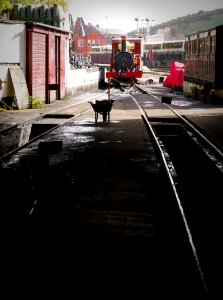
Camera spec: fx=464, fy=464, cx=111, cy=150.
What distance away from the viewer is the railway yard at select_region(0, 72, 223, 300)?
4.22 metres

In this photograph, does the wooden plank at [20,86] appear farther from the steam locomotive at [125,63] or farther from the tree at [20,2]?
the steam locomotive at [125,63]

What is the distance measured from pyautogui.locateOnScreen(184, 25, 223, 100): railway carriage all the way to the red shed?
289 inches

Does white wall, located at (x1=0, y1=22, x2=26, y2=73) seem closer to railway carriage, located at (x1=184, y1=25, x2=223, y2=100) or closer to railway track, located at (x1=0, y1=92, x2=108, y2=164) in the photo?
railway track, located at (x1=0, y1=92, x2=108, y2=164)

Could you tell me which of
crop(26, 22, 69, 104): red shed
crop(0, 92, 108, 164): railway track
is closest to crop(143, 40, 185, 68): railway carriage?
crop(26, 22, 69, 104): red shed

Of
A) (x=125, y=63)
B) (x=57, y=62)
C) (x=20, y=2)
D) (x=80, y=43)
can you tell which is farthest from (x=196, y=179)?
(x=80, y=43)

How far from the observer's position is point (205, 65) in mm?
23984

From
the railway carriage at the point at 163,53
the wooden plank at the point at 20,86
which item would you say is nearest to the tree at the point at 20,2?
the wooden plank at the point at 20,86

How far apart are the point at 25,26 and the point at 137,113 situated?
20.1 ft

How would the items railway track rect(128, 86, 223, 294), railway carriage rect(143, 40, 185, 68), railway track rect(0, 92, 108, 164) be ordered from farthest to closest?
railway carriage rect(143, 40, 185, 68) < railway track rect(0, 92, 108, 164) < railway track rect(128, 86, 223, 294)

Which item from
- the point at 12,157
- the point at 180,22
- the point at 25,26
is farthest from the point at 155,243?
the point at 180,22

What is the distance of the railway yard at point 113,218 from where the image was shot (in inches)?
166

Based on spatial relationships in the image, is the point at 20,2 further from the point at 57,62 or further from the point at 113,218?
the point at 113,218

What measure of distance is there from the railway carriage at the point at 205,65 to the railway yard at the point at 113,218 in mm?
10001

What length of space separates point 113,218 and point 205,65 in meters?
19.4
